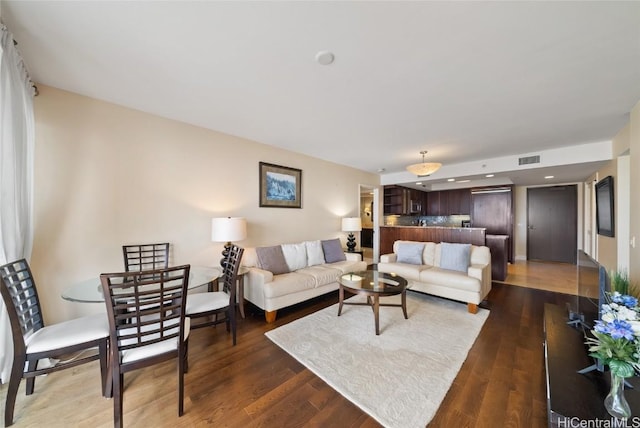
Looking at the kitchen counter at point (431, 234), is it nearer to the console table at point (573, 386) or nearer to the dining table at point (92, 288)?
the console table at point (573, 386)

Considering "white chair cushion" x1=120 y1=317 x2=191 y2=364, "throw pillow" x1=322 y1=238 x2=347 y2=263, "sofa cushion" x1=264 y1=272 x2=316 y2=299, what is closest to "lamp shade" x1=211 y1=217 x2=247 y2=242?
"sofa cushion" x1=264 y1=272 x2=316 y2=299

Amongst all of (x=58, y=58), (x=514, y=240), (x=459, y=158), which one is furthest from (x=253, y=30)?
(x=514, y=240)

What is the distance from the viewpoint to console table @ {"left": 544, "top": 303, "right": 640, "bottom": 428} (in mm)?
1078

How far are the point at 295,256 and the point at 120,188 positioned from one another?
2.37 meters

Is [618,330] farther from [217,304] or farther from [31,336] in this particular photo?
[31,336]

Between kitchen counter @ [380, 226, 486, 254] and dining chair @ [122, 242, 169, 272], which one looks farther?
kitchen counter @ [380, 226, 486, 254]

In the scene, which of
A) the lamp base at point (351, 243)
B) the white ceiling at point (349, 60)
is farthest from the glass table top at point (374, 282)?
the white ceiling at point (349, 60)

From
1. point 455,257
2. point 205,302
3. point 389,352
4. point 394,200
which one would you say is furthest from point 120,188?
point 394,200

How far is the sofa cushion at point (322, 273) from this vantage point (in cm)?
336

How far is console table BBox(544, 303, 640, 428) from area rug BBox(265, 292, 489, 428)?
0.68 meters

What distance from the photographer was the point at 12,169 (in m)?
1.72

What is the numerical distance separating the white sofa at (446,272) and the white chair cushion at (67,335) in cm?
307

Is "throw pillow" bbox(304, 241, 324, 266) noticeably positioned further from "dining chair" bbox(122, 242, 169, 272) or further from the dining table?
"dining chair" bbox(122, 242, 169, 272)

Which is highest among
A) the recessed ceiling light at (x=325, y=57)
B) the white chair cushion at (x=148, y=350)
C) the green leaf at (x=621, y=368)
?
the recessed ceiling light at (x=325, y=57)
